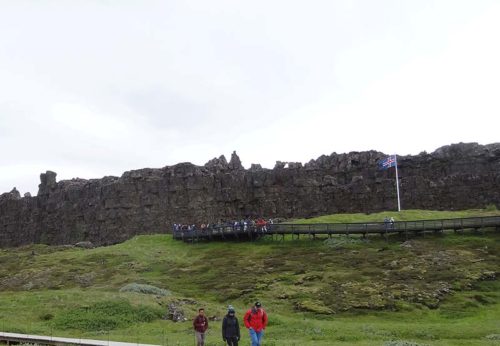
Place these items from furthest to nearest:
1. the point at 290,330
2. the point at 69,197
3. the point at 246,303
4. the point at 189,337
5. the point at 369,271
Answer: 1. the point at 69,197
2. the point at 369,271
3. the point at 246,303
4. the point at 290,330
5. the point at 189,337

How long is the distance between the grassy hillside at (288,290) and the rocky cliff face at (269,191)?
32722 mm

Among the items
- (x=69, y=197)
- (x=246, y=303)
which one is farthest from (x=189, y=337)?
(x=69, y=197)

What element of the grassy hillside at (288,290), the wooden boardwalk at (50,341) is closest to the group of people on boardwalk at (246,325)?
the wooden boardwalk at (50,341)

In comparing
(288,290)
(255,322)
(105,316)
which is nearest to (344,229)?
(288,290)

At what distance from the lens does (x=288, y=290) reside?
54594 mm

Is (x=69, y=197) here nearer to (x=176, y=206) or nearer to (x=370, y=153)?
(x=176, y=206)

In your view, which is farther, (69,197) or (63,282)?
(69,197)

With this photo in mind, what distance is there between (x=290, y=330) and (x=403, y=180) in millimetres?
87965

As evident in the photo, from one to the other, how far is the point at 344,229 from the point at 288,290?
2393 centimetres

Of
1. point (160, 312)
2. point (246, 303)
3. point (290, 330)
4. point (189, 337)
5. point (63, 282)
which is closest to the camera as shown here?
point (189, 337)

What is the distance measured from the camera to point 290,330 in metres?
37.6

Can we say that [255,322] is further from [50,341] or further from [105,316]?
[105,316]

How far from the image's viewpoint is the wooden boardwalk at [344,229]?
231ft

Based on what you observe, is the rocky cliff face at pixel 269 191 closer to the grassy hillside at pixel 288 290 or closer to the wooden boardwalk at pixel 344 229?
the grassy hillside at pixel 288 290
